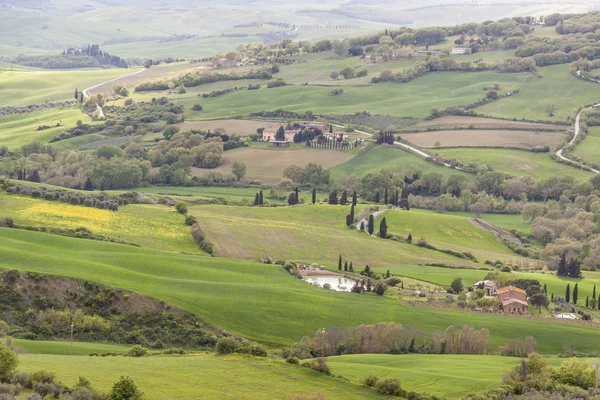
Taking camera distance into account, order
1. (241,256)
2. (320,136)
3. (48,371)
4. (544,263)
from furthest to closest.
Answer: (320,136) < (544,263) < (241,256) < (48,371)

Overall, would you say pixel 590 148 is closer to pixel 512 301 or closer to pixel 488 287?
pixel 488 287

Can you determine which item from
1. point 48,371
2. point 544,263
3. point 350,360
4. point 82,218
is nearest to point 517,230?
point 544,263

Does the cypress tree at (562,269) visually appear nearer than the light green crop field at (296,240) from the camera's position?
No

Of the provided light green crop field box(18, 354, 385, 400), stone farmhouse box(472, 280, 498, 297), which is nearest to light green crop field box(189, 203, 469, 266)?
stone farmhouse box(472, 280, 498, 297)

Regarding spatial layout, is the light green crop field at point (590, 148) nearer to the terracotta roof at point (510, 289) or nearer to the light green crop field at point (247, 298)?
the terracotta roof at point (510, 289)

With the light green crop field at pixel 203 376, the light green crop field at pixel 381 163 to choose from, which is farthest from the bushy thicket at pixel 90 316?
the light green crop field at pixel 381 163

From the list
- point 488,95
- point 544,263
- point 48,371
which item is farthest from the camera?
point 488,95

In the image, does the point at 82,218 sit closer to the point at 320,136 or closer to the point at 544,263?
the point at 544,263
